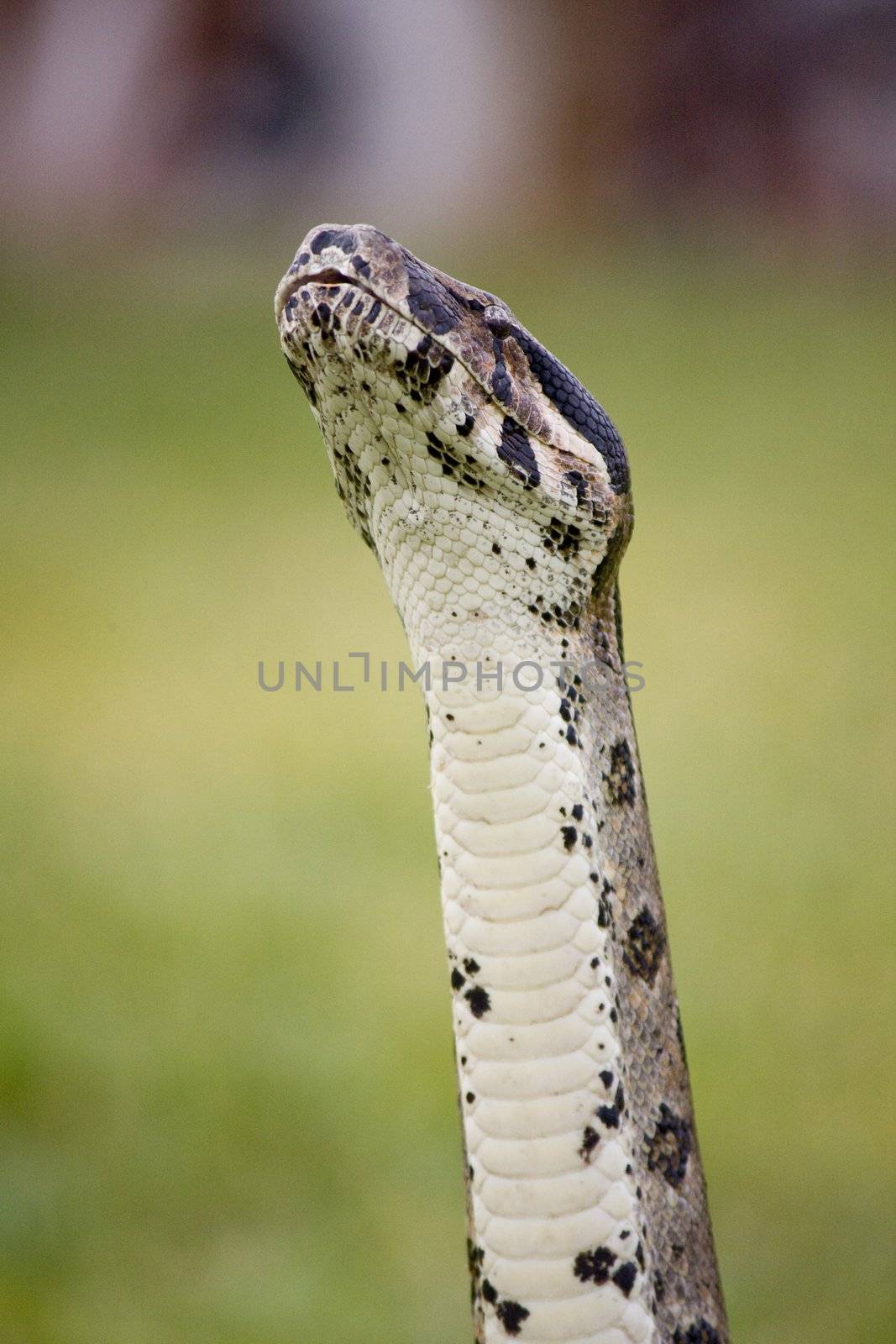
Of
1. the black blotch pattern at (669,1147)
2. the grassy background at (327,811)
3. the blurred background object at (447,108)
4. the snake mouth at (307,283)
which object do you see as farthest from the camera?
the blurred background object at (447,108)

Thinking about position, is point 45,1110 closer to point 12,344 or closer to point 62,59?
point 12,344

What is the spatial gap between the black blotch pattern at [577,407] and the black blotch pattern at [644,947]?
0.44 m

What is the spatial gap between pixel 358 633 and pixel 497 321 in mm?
2655

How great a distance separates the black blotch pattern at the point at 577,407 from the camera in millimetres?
1284

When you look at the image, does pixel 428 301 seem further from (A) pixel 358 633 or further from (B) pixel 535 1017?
(A) pixel 358 633

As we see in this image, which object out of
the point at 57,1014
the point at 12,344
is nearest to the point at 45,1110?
the point at 57,1014

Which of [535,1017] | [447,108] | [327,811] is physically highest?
[447,108]

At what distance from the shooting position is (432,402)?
1.17m

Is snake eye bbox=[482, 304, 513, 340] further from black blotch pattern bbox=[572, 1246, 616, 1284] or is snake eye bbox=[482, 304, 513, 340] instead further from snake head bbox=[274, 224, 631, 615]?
black blotch pattern bbox=[572, 1246, 616, 1284]

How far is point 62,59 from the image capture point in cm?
426

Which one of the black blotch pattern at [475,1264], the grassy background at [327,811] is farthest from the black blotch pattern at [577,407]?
→ the grassy background at [327,811]

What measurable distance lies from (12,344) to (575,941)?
409cm

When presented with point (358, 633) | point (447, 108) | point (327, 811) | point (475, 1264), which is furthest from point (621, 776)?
point (447, 108)

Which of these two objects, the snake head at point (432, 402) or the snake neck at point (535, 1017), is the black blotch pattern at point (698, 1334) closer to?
the snake neck at point (535, 1017)
